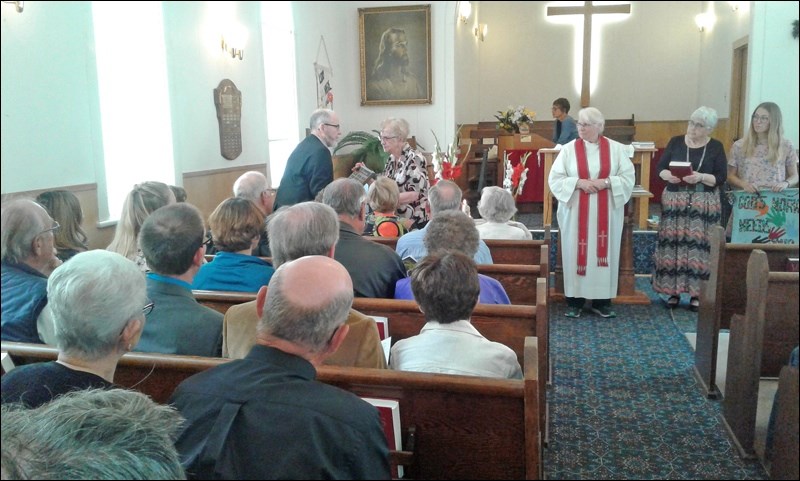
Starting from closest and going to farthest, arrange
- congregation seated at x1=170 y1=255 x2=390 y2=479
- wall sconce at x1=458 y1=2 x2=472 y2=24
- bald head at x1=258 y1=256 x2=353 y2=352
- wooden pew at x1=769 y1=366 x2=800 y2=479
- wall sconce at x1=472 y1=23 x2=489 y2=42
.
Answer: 1. wooden pew at x1=769 y1=366 x2=800 y2=479
2. congregation seated at x1=170 y1=255 x2=390 y2=479
3. bald head at x1=258 y1=256 x2=353 y2=352
4. wall sconce at x1=458 y1=2 x2=472 y2=24
5. wall sconce at x1=472 y1=23 x2=489 y2=42

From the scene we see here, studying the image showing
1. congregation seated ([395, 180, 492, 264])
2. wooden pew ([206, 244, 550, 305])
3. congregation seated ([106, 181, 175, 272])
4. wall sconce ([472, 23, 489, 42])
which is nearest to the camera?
congregation seated ([106, 181, 175, 272])

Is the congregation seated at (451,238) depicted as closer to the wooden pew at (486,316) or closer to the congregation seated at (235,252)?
the wooden pew at (486,316)

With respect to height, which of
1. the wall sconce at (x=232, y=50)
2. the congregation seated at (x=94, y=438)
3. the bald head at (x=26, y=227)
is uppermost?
the wall sconce at (x=232, y=50)

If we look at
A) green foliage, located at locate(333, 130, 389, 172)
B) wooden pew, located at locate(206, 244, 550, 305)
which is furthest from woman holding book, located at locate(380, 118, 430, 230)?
green foliage, located at locate(333, 130, 389, 172)

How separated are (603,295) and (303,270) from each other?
3.46m

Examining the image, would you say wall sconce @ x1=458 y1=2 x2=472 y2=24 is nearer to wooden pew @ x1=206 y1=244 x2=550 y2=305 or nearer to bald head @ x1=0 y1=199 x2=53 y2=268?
wooden pew @ x1=206 y1=244 x2=550 y2=305

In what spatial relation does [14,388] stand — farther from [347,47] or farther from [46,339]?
[347,47]

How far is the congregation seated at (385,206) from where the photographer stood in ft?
11.2

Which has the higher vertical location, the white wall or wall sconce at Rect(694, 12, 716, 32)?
wall sconce at Rect(694, 12, 716, 32)

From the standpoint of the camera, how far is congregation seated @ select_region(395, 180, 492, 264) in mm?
3053

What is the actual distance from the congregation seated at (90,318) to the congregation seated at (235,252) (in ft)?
3.39

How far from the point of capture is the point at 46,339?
1.81 meters

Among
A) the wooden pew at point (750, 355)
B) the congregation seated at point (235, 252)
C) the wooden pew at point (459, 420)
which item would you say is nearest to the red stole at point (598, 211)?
the wooden pew at point (750, 355)

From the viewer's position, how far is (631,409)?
304 centimetres
